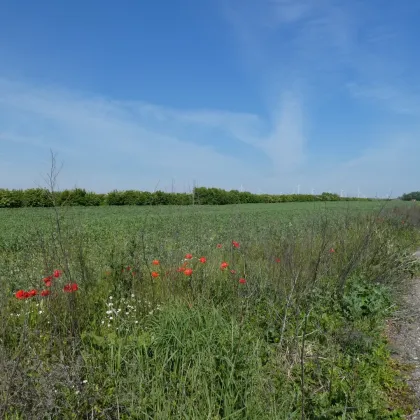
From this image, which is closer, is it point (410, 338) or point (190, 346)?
point (190, 346)

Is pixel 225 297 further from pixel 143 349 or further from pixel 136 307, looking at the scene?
pixel 143 349

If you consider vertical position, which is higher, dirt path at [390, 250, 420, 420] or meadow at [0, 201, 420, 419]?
meadow at [0, 201, 420, 419]

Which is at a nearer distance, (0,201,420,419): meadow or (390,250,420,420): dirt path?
(0,201,420,419): meadow

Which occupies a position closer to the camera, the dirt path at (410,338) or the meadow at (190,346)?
the meadow at (190,346)

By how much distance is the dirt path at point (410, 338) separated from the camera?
3.54 meters

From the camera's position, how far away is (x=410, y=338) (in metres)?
4.43

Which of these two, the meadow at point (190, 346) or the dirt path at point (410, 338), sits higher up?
the meadow at point (190, 346)

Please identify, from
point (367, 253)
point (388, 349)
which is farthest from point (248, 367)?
point (367, 253)

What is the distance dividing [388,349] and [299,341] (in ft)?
3.20

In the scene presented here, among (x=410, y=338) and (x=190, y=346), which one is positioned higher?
(x=190, y=346)

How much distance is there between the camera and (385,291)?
5.28 meters

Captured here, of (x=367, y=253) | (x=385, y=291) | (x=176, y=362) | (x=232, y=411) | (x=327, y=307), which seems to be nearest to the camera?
(x=232, y=411)

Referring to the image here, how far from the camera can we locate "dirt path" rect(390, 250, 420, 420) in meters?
3.54

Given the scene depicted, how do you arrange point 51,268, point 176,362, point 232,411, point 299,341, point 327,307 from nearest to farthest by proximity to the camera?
point 232,411 → point 176,362 → point 299,341 → point 51,268 → point 327,307
